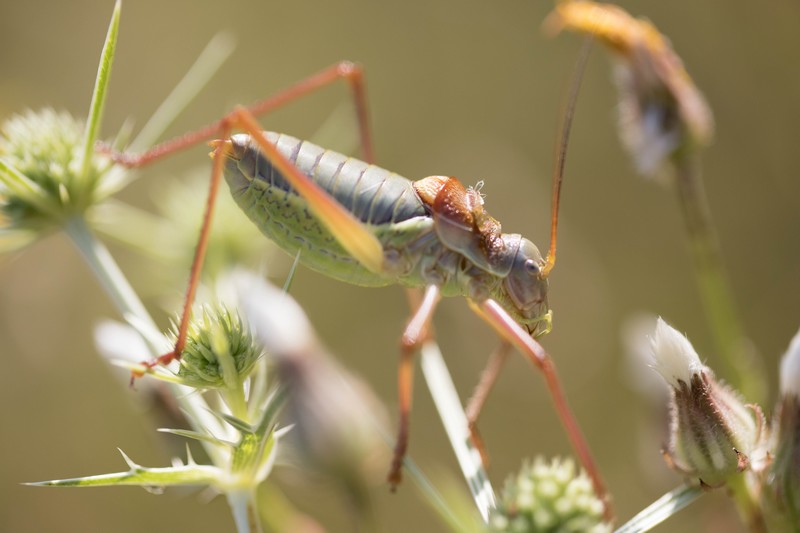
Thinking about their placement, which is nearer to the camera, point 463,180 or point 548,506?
point 548,506

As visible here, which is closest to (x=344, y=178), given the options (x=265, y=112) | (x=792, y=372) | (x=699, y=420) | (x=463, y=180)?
(x=265, y=112)

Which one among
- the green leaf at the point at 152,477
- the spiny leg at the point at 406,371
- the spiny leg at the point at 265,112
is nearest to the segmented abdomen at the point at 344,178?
the spiny leg at the point at 265,112

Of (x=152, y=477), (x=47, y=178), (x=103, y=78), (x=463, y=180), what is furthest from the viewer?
(x=463, y=180)

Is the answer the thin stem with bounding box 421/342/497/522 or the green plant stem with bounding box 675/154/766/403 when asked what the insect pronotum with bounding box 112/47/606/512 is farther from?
the green plant stem with bounding box 675/154/766/403

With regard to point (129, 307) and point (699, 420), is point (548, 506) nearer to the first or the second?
point (699, 420)

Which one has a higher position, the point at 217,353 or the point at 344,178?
the point at 344,178

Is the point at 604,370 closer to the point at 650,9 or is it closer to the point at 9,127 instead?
the point at 650,9

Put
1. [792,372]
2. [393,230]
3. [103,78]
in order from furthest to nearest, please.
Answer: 1. [393,230]
2. [792,372]
3. [103,78]

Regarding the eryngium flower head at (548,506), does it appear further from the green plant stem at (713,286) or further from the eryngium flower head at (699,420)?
the green plant stem at (713,286)
